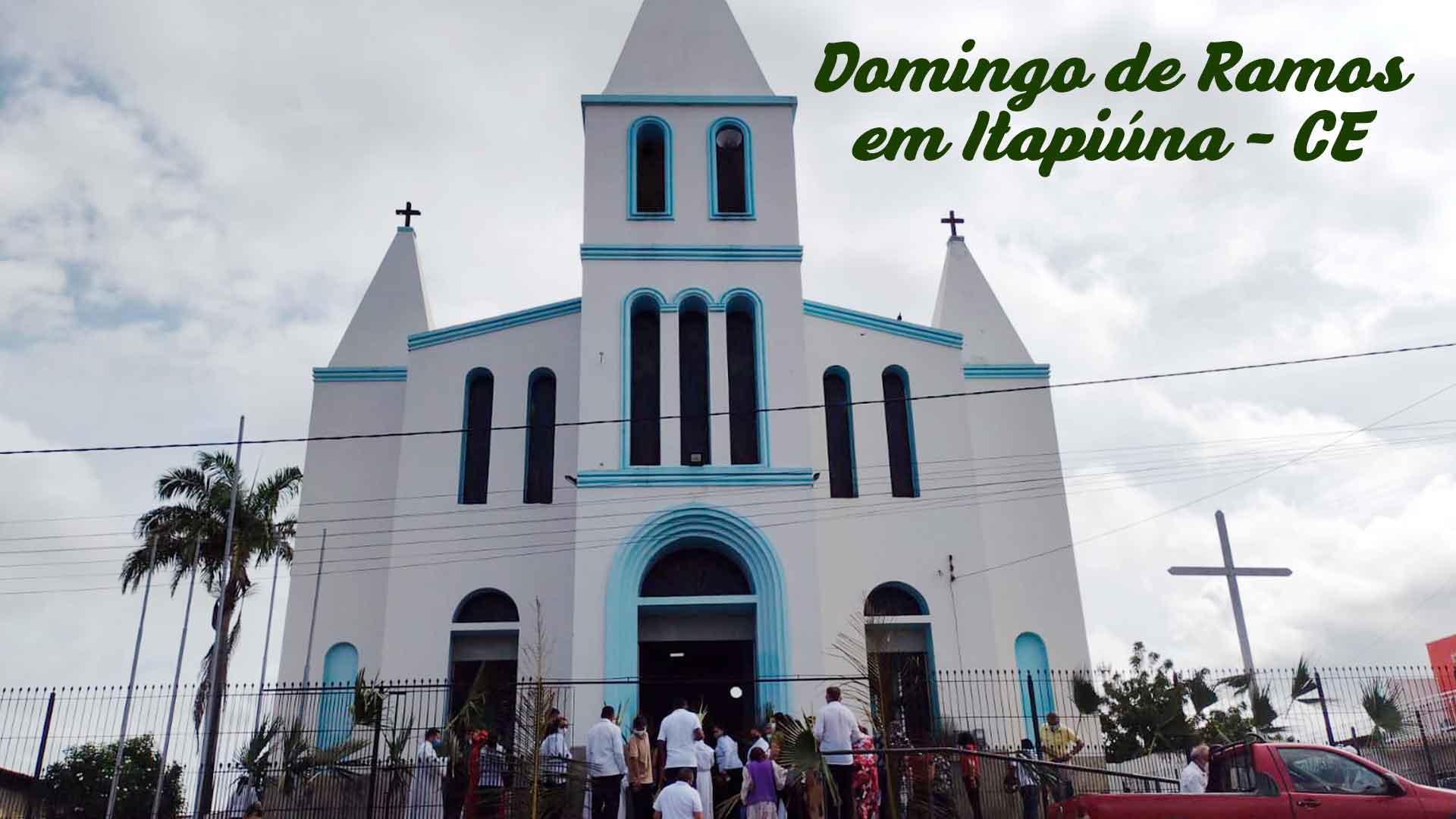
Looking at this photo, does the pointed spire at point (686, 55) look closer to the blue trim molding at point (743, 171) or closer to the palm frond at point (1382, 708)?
the blue trim molding at point (743, 171)

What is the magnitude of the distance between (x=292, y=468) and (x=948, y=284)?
19239 mm

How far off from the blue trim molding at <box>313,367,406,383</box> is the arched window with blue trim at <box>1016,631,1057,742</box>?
539 inches

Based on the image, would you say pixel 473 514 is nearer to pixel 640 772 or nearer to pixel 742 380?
pixel 742 380

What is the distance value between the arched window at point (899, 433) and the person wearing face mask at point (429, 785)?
1047 cm

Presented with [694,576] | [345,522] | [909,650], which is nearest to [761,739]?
[694,576]

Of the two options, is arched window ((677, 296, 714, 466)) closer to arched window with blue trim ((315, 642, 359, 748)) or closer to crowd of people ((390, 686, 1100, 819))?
crowd of people ((390, 686, 1100, 819))

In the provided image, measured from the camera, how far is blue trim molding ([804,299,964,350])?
2348 cm

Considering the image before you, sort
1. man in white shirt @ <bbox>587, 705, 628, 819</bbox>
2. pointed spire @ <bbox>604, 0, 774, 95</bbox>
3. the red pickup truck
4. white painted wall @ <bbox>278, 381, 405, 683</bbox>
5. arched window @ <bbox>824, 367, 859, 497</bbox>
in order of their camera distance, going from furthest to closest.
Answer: pointed spire @ <bbox>604, 0, 774, 95</bbox> → arched window @ <bbox>824, 367, 859, 497</bbox> → white painted wall @ <bbox>278, 381, 405, 683</bbox> → man in white shirt @ <bbox>587, 705, 628, 819</bbox> → the red pickup truck

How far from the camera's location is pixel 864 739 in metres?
14.2

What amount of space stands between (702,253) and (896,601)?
7.48 metres

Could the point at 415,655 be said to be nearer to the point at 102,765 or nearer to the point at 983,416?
the point at 983,416

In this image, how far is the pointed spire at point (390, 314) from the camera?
2505 centimetres

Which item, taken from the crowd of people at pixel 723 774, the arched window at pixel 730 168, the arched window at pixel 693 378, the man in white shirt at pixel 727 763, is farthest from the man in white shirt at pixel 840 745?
the arched window at pixel 730 168

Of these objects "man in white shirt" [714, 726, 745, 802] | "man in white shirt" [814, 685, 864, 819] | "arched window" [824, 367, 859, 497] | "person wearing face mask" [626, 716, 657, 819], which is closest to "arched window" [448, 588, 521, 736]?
"man in white shirt" [714, 726, 745, 802]
